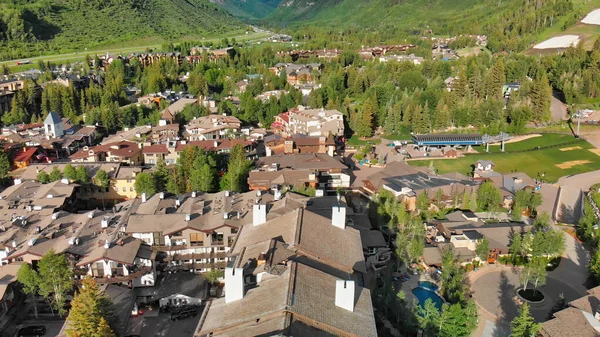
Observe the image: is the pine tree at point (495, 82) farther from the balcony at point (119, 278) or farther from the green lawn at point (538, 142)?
the balcony at point (119, 278)

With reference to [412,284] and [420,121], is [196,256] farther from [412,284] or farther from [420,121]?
[420,121]

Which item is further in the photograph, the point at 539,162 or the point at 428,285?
the point at 539,162

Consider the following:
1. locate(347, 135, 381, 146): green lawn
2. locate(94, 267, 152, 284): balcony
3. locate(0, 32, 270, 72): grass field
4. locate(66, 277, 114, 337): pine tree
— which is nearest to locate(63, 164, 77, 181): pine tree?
locate(94, 267, 152, 284): balcony

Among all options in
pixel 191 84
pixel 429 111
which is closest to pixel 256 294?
pixel 429 111

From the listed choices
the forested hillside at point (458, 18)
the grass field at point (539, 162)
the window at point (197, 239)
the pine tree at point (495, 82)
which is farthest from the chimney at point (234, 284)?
the forested hillside at point (458, 18)

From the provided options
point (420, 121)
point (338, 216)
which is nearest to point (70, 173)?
point (338, 216)

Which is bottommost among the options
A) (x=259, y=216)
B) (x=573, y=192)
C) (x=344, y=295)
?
(x=573, y=192)

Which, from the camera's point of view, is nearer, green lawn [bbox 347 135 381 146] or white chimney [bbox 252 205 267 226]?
white chimney [bbox 252 205 267 226]

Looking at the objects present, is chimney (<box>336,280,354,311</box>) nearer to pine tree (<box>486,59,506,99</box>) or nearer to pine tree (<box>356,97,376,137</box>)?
pine tree (<box>356,97,376,137</box>)
